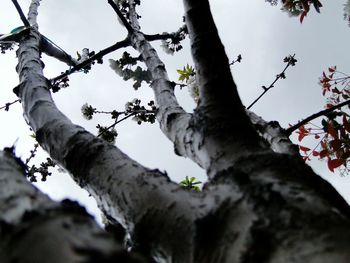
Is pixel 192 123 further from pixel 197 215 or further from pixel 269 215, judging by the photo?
pixel 269 215

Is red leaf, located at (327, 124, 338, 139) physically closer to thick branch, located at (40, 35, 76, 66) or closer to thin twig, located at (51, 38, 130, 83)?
thin twig, located at (51, 38, 130, 83)

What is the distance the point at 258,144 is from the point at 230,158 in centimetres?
11

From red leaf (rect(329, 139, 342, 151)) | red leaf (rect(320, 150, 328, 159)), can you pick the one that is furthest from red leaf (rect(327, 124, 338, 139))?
red leaf (rect(320, 150, 328, 159))

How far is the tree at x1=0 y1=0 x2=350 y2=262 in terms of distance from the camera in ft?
2.13

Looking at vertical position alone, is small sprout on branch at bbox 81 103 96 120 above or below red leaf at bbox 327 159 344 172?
above

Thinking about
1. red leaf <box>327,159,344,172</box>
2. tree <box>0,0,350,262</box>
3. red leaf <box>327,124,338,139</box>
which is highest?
red leaf <box>327,124,338,139</box>

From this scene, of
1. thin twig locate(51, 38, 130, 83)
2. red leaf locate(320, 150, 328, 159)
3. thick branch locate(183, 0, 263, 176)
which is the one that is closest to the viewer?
thick branch locate(183, 0, 263, 176)

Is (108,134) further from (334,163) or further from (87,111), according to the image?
(334,163)

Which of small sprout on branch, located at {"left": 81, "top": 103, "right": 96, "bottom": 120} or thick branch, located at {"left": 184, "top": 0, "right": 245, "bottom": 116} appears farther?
small sprout on branch, located at {"left": 81, "top": 103, "right": 96, "bottom": 120}

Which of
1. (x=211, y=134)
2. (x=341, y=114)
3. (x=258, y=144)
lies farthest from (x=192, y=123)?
(x=341, y=114)

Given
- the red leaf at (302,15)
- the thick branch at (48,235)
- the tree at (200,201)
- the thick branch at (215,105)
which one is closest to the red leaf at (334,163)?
the red leaf at (302,15)

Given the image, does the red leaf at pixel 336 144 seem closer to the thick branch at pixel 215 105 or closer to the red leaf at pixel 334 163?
the red leaf at pixel 334 163

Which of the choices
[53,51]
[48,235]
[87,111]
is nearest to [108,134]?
[87,111]

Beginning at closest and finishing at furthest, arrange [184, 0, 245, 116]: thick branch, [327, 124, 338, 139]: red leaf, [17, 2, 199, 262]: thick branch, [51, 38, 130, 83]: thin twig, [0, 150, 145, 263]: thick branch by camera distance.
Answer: [0, 150, 145, 263]: thick branch
[17, 2, 199, 262]: thick branch
[184, 0, 245, 116]: thick branch
[51, 38, 130, 83]: thin twig
[327, 124, 338, 139]: red leaf
